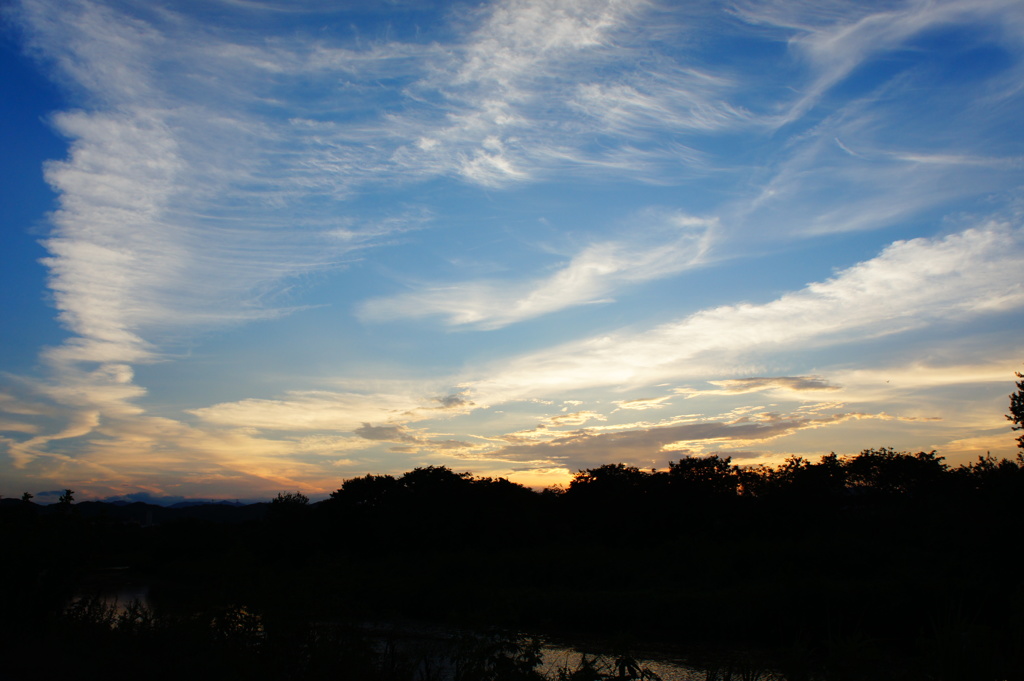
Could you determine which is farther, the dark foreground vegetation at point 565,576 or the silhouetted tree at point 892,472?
the silhouetted tree at point 892,472

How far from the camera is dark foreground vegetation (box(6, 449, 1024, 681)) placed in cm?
766

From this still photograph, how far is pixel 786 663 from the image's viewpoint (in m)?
4.89

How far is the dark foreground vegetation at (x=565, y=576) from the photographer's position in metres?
7.66

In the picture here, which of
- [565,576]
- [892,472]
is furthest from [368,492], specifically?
[892,472]

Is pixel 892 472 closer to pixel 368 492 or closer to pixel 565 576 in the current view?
pixel 565 576

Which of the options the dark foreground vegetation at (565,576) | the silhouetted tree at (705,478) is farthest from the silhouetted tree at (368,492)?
the silhouetted tree at (705,478)

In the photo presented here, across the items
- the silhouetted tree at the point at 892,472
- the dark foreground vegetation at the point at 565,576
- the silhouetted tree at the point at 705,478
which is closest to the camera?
→ the dark foreground vegetation at the point at 565,576

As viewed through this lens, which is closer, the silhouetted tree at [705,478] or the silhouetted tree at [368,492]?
the silhouetted tree at [705,478]

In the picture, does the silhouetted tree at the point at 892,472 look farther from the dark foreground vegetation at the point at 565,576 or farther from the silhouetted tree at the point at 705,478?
the silhouetted tree at the point at 705,478

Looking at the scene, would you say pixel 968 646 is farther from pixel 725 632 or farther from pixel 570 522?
pixel 570 522

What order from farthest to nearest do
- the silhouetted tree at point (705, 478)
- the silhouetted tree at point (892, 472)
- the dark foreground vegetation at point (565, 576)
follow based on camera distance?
the silhouetted tree at point (892, 472) → the silhouetted tree at point (705, 478) → the dark foreground vegetation at point (565, 576)

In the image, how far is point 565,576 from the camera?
28.9 metres

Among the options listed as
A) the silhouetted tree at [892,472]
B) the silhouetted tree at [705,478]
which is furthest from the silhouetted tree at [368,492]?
the silhouetted tree at [892,472]

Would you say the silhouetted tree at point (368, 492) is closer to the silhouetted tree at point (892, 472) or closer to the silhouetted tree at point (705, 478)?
the silhouetted tree at point (705, 478)
